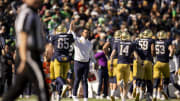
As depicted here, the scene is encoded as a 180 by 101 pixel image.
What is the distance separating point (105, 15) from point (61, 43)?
821 cm

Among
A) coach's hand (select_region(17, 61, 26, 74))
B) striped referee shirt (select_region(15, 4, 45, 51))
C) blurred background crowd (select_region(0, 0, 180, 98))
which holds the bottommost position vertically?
coach's hand (select_region(17, 61, 26, 74))

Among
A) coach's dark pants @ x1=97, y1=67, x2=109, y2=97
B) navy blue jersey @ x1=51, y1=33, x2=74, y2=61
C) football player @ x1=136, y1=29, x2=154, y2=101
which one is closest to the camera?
navy blue jersey @ x1=51, y1=33, x2=74, y2=61

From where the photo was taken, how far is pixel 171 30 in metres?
21.0

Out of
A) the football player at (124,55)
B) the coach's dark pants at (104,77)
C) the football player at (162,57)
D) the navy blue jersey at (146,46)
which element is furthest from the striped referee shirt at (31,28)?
the coach's dark pants at (104,77)

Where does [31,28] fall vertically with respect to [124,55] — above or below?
above

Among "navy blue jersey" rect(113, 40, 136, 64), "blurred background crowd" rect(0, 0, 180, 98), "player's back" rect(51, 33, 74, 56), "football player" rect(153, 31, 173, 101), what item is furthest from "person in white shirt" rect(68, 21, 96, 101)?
"blurred background crowd" rect(0, 0, 180, 98)

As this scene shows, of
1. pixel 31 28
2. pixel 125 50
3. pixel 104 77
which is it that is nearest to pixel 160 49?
pixel 125 50

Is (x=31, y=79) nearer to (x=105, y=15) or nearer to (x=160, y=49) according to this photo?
(x=160, y=49)

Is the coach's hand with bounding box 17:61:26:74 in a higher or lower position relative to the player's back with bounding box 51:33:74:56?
lower

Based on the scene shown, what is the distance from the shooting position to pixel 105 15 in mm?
20703

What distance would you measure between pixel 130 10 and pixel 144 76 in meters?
8.14

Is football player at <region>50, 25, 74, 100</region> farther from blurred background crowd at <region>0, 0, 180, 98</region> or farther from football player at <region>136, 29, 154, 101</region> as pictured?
blurred background crowd at <region>0, 0, 180, 98</region>

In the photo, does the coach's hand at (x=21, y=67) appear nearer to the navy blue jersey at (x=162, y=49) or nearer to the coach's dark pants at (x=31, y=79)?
the coach's dark pants at (x=31, y=79)

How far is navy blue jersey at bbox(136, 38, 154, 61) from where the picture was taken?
13766 mm
